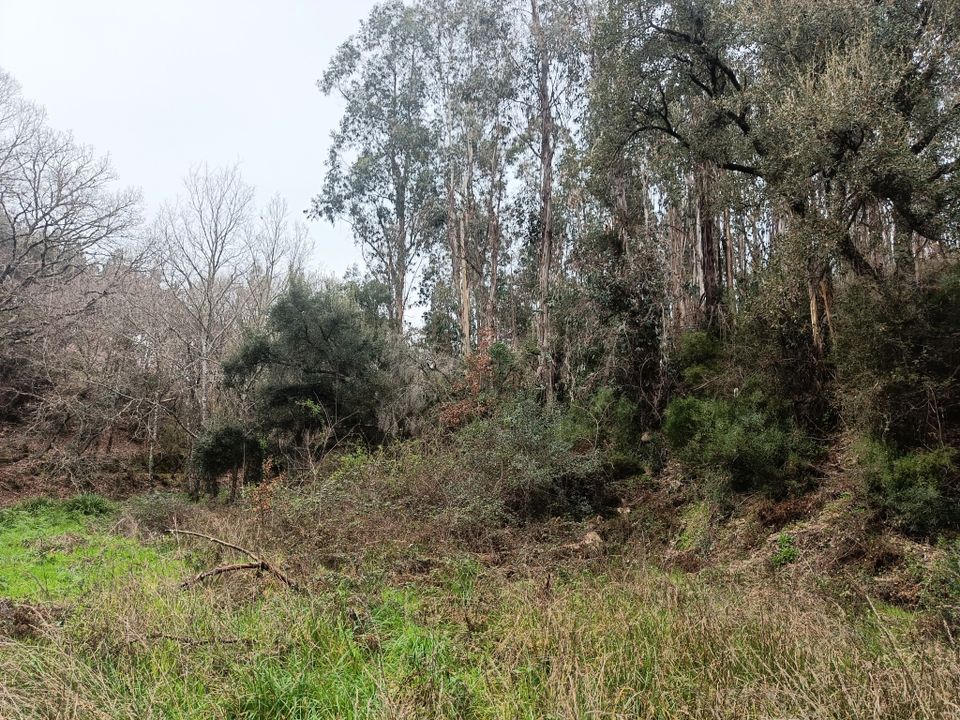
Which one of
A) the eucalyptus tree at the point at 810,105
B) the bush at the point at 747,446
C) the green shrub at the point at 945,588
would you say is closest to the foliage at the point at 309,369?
the eucalyptus tree at the point at 810,105

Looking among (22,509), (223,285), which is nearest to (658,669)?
(22,509)

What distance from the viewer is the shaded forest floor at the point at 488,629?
365 cm

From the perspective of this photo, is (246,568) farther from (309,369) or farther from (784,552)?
(309,369)

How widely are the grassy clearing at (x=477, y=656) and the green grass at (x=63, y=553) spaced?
59.6 inches

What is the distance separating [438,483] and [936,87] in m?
9.04

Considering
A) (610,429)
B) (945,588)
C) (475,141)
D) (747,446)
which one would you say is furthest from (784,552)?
(475,141)

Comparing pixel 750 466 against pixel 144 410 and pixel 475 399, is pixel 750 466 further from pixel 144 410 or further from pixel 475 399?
pixel 144 410

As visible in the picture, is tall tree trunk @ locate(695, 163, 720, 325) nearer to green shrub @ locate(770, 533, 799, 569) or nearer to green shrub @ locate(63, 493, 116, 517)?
green shrub @ locate(770, 533, 799, 569)

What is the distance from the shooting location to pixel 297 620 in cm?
473

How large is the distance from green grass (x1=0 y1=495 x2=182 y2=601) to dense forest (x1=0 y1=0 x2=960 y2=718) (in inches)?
54.5

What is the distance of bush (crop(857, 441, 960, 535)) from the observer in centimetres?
716

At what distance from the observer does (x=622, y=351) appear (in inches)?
505

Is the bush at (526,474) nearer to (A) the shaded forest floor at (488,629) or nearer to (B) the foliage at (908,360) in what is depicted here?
(A) the shaded forest floor at (488,629)

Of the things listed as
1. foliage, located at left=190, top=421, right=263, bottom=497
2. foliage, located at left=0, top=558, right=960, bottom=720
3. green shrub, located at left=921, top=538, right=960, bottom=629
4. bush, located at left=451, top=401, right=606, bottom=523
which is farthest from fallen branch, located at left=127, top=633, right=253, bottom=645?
foliage, located at left=190, top=421, right=263, bottom=497
